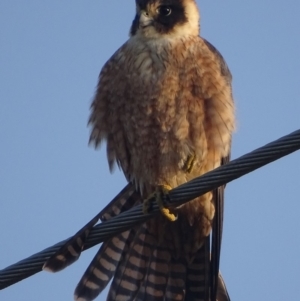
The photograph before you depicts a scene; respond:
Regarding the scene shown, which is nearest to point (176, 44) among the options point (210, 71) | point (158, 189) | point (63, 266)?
point (210, 71)

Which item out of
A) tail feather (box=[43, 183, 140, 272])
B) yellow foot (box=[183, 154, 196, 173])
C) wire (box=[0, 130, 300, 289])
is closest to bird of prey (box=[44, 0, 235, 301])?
yellow foot (box=[183, 154, 196, 173])

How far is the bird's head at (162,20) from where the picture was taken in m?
5.19

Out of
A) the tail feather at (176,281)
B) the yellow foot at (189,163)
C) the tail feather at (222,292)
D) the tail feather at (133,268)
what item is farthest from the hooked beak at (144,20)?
the tail feather at (222,292)

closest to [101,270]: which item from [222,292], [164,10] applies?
[222,292]

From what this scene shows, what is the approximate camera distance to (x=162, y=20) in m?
5.29

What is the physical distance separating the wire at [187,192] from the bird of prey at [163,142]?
86 cm

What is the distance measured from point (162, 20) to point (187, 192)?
80.5 inches

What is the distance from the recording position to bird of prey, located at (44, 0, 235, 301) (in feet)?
15.5

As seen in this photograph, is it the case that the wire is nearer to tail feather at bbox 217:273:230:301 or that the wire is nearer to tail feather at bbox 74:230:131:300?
tail feather at bbox 74:230:131:300

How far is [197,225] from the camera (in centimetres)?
508

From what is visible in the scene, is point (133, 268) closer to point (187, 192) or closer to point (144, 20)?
point (144, 20)

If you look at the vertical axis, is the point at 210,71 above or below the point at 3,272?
above

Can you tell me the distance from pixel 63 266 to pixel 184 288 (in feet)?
4.25

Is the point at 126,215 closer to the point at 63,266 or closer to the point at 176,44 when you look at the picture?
the point at 63,266
